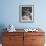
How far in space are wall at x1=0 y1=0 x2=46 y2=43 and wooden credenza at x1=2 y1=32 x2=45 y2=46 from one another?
0.55 m

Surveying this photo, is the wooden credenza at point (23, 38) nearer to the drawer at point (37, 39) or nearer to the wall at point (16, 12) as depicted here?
the drawer at point (37, 39)

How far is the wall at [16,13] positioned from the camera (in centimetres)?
401

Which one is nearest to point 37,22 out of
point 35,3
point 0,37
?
point 35,3

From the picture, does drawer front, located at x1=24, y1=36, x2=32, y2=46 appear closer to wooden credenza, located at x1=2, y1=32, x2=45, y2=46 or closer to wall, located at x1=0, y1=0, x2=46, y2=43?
wooden credenza, located at x1=2, y1=32, x2=45, y2=46

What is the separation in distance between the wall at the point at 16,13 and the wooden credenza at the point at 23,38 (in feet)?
1.80

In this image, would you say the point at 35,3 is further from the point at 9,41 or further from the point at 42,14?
the point at 9,41

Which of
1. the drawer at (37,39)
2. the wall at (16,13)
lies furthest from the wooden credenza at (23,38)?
the wall at (16,13)

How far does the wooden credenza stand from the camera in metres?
3.55

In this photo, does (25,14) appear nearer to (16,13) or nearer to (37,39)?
(16,13)

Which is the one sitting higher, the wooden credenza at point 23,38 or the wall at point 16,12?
the wall at point 16,12

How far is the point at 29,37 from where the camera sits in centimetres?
355

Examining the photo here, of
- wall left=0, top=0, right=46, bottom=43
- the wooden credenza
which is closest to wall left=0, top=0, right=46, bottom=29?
wall left=0, top=0, right=46, bottom=43

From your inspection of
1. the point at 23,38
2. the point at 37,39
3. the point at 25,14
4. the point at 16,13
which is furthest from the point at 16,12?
the point at 37,39

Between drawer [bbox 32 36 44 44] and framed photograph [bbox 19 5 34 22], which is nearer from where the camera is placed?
drawer [bbox 32 36 44 44]
